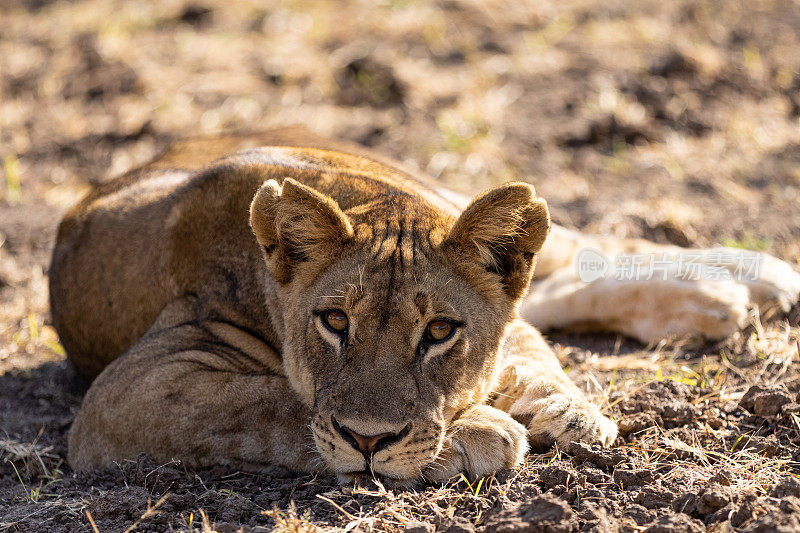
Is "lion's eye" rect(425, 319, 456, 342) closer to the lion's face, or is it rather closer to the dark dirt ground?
the lion's face

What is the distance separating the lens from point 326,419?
11.4 ft

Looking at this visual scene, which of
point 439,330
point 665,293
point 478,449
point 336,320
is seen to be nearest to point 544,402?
point 478,449

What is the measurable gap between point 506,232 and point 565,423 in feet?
2.74

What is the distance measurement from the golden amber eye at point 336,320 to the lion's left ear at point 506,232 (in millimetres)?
543

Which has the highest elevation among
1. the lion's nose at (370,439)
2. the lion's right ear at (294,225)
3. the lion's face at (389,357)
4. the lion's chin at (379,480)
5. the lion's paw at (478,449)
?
the lion's right ear at (294,225)

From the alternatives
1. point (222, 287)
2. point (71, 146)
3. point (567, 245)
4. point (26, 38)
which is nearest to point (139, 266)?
point (222, 287)

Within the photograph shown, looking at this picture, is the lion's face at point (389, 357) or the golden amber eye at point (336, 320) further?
the golden amber eye at point (336, 320)

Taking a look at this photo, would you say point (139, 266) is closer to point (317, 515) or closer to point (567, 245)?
point (317, 515)

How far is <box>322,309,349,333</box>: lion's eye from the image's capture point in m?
3.68

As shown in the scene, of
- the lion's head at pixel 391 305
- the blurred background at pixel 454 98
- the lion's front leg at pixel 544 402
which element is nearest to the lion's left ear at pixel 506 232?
the lion's head at pixel 391 305

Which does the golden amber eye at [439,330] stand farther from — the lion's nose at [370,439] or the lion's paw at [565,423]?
the lion's paw at [565,423]

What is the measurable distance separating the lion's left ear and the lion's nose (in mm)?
864

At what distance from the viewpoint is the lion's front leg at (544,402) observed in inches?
151

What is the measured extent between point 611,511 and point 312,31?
27.4ft
